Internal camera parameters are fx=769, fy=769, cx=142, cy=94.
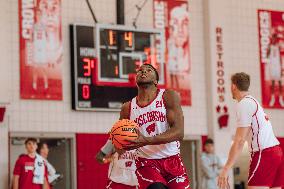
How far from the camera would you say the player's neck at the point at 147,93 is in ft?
26.2

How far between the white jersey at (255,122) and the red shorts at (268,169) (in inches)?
3.6

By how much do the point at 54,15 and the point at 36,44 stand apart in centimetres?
80

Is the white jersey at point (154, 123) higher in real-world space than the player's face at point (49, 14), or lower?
lower

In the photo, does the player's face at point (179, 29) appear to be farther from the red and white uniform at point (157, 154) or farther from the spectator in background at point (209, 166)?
the red and white uniform at point (157, 154)

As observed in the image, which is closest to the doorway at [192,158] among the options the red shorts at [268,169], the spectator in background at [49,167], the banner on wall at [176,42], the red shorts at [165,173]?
the banner on wall at [176,42]

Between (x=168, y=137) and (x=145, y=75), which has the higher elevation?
(x=145, y=75)

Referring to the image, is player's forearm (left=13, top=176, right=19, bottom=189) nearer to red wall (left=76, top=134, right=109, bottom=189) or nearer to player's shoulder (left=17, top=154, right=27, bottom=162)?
player's shoulder (left=17, top=154, right=27, bottom=162)

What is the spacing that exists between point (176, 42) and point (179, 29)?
332 millimetres

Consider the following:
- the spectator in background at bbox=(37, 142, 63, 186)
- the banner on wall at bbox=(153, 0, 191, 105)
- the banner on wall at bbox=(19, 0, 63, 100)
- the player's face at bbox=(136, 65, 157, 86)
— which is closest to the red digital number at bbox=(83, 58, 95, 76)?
the banner on wall at bbox=(19, 0, 63, 100)

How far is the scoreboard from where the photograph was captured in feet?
53.5

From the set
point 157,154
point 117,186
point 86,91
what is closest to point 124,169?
point 117,186

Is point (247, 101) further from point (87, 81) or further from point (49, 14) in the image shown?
point (49, 14)

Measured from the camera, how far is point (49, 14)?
54.9 ft

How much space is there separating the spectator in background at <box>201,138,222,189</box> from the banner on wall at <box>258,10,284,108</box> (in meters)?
3.05
